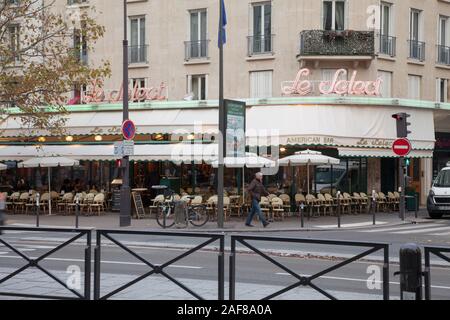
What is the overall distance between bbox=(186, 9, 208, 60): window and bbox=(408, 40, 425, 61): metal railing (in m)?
9.71

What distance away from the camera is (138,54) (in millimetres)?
32406

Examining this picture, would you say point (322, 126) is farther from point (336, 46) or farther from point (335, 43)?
point (335, 43)

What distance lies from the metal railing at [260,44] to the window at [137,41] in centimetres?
547

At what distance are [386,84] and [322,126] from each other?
17.2 ft

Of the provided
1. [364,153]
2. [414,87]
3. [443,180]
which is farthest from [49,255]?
[414,87]

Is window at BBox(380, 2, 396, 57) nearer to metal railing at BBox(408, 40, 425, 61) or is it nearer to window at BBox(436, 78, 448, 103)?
metal railing at BBox(408, 40, 425, 61)

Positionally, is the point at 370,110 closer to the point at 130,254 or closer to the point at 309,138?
the point at 309,138

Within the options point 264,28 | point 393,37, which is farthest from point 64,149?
point 393,37

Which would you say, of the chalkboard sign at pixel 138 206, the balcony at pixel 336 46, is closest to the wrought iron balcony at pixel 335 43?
the balcony at pixel 336 46

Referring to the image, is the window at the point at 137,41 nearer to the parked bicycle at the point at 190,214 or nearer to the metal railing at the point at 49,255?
the parked bicycle at the point at 190,214

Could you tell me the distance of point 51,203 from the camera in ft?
96.7

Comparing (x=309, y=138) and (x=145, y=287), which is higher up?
(x=309, y=138)

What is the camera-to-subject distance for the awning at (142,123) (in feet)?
93.0

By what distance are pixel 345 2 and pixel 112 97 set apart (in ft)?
38.1
